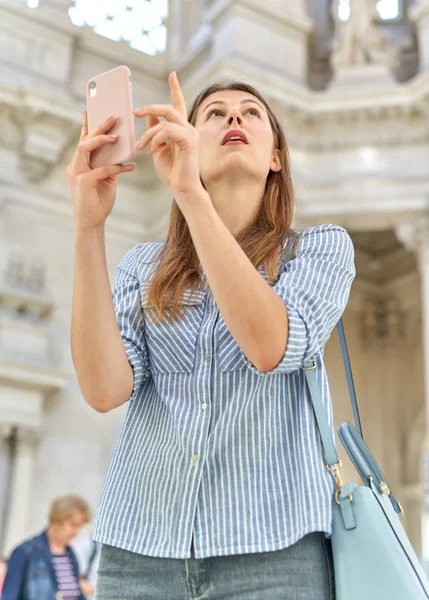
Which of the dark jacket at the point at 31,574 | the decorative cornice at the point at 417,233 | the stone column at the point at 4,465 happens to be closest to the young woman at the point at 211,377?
the dark jacket at the point at 31,574

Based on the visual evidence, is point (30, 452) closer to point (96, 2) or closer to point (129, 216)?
point (129, 216)

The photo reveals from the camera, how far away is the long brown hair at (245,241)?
1.32m

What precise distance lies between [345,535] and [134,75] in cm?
990

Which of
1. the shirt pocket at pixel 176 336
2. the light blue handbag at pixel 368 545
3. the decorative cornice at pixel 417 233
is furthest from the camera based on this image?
the decorative cornice at pixel 417 233

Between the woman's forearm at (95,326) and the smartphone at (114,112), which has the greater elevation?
the smartphone at (114,112)

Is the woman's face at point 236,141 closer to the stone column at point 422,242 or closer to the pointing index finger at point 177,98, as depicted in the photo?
the pointing index finger at point 177,98

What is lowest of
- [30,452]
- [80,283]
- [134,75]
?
[80,283]

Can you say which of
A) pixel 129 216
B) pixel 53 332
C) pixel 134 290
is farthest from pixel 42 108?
pixel 134 290

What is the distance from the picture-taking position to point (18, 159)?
924 centimetres

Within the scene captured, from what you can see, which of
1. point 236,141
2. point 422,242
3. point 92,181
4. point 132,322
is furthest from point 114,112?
point 422,242

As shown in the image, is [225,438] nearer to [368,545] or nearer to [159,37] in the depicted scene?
[368,545]

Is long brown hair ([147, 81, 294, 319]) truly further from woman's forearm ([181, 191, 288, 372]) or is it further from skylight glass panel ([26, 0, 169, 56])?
skylight glass panel ([26, 0, 169, 56])

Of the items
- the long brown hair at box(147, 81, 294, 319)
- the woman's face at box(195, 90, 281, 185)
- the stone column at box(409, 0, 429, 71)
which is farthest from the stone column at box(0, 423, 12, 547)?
the woman's face at box(195, 90, 281, 185)

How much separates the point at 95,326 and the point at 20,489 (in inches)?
298
